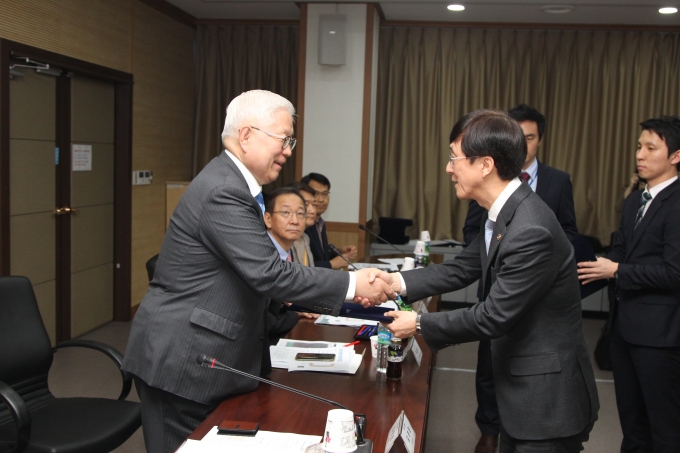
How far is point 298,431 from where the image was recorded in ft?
5.57

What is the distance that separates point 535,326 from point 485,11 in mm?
4880

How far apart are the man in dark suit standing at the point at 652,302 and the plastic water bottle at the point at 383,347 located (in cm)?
109

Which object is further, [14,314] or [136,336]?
[14,314]

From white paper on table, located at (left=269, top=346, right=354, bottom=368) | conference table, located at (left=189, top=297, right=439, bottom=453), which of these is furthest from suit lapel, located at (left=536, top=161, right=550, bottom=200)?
white paper on table, located at (left=269, top=346, right=354, bottom=368)

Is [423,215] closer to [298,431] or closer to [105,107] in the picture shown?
[105,107]

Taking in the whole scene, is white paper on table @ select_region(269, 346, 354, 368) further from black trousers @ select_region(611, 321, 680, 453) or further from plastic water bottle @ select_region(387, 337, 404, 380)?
black trousers @ select_region(611, 321, 680, 453)

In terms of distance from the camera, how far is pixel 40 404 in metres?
2.65

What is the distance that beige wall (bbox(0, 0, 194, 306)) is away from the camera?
4383 mm

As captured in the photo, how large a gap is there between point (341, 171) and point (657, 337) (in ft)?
12.6

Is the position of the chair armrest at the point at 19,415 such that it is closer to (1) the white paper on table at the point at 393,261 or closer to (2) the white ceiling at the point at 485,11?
(1) the white paper on table at the point at 393,261

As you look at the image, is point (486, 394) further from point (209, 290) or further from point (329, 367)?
point (209, 290)

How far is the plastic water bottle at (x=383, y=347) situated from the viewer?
2184 mm

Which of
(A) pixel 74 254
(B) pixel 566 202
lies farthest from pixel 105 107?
(B) pixel 566 202

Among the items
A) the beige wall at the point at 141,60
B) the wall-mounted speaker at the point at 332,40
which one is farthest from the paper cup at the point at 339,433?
the wall-mounted speaker at the point at 332,40
